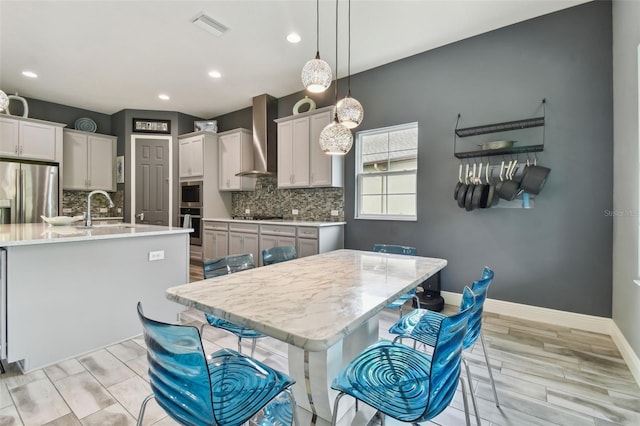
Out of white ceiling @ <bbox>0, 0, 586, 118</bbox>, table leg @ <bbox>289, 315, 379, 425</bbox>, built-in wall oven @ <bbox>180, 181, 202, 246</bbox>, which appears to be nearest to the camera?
table leg @ <bbox>289, 315, 379, 425</bbox>

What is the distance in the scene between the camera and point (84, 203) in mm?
5934

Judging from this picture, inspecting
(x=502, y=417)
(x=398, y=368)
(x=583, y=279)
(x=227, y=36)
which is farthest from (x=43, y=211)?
(x=583, y=279)

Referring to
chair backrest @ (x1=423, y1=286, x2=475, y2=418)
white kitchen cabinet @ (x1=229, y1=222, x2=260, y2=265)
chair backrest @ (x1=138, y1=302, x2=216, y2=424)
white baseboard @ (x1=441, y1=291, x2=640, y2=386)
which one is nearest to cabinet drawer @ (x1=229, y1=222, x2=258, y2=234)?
white kitchen cabinet @ (x1=229, y1=222, x2=260, y2=265)

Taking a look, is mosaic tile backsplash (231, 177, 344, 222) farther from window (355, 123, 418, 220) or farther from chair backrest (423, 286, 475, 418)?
chair backrest (423, 286, 475, 418)

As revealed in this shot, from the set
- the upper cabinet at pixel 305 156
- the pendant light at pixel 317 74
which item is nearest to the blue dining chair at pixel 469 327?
the pendant light at pixel 317 74

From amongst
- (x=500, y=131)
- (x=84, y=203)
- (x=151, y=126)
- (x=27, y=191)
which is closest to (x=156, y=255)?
(x=500, y=131)

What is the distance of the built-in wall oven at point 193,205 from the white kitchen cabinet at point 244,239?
1.01 metres

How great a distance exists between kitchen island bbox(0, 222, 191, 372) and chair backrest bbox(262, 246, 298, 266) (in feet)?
3.56

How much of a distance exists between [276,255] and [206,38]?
8.93 ft

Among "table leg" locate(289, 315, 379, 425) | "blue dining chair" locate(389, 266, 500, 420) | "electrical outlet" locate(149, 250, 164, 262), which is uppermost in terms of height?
"electrical outlet" locate(149, 250, 164, 262)

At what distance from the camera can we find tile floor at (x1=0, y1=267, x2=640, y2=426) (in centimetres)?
162

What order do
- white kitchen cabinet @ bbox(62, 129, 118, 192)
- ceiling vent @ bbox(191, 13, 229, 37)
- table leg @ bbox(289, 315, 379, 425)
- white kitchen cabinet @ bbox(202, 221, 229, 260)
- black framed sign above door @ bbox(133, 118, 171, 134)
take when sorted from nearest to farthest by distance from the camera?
1. table leg @ bbox(289, 315, 379, 425)
2. ceiling vent @ bbox(191, 13, 229, 37)
3. white kitchen cabinet @ bbox(202, 221, 229, 260)
4. white kitchen cabinet @ bbox(62, 129, 118, 192)
5. black framed sign above door @ bbox(133, 118, 171, 134)

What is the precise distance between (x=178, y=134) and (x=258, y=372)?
5.85 meters

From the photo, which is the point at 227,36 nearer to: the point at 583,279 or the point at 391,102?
the point at 391,102
